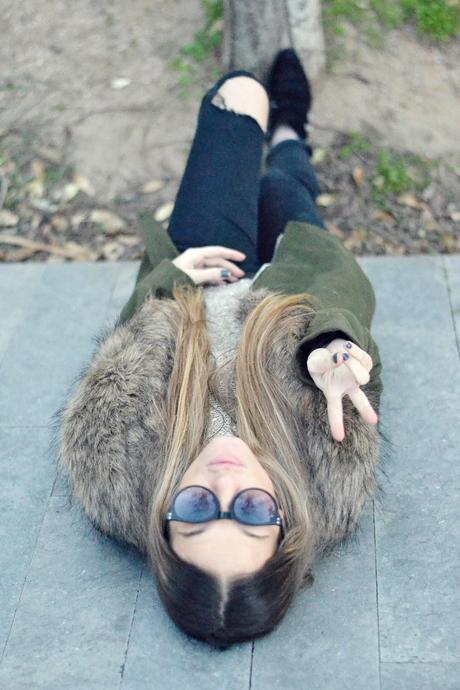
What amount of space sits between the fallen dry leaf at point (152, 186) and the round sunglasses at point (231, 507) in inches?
98.4

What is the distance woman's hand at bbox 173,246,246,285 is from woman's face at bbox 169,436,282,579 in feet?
3.03

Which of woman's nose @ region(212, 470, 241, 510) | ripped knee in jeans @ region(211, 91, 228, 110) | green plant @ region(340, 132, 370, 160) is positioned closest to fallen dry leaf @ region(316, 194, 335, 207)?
green plant @ region(340, 132, 370, 160)

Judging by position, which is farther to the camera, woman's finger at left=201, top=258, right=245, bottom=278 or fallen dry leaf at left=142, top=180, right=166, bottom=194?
fallen dry leaf at left=142, top=180, right=166, bottom=194

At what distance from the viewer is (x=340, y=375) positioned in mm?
2947

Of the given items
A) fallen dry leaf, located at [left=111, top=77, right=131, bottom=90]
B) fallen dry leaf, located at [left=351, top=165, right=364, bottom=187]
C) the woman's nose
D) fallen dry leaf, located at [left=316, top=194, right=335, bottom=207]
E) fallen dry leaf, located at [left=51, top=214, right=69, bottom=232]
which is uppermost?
the woman's nose

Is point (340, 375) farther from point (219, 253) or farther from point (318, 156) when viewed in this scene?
point (318, 156)

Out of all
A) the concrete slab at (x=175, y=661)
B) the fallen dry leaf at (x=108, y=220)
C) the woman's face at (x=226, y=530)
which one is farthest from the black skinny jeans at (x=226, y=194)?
the concrete slab at (x=175, y=661)

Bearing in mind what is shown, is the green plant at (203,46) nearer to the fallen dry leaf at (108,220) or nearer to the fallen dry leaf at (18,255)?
the fallen dry leaf at (108,220)

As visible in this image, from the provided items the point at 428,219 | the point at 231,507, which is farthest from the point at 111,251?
the point at 231,507

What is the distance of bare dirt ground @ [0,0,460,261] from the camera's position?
4.74 metres

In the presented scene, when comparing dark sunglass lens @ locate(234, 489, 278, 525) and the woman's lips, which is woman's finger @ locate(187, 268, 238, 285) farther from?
dark sunglass lens @ locate(234, 489, 278, 525)

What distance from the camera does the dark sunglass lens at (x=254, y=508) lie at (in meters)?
2.72

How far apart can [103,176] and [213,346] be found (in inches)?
76.3

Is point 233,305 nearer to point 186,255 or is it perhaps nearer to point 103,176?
point 186,255
